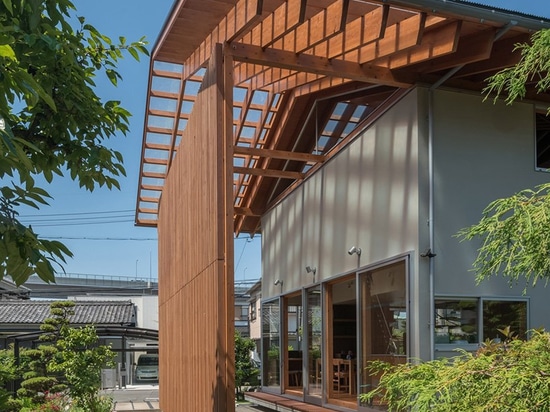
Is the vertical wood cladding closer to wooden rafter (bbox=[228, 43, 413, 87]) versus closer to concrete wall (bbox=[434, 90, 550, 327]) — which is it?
wooden rafter (bbox=[228, 43, 413, 87])

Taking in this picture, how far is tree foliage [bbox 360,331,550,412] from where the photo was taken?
254 cm

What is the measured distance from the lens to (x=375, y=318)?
826 centimetres

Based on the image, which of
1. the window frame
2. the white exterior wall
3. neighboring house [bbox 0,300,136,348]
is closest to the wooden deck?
the white exterior wall

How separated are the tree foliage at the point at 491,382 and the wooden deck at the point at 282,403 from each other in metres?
7.00

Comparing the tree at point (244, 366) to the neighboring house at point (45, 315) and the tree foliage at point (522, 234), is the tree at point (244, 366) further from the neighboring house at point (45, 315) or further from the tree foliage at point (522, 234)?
the tree foliage at point (522, 234)

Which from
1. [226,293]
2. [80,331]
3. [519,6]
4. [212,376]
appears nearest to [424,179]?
[519,6]

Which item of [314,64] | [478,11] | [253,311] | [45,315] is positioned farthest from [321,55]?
[253,311]

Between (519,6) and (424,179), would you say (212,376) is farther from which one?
(519,6)

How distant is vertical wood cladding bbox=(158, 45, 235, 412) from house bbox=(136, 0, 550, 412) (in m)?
0.03

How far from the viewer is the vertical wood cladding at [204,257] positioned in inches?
270

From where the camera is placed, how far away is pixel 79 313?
93.6 ft

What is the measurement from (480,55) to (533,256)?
14.9ft

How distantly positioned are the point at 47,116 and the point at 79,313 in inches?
1063

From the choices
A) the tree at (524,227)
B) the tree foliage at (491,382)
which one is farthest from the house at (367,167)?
the tree foliage at (491,382)
